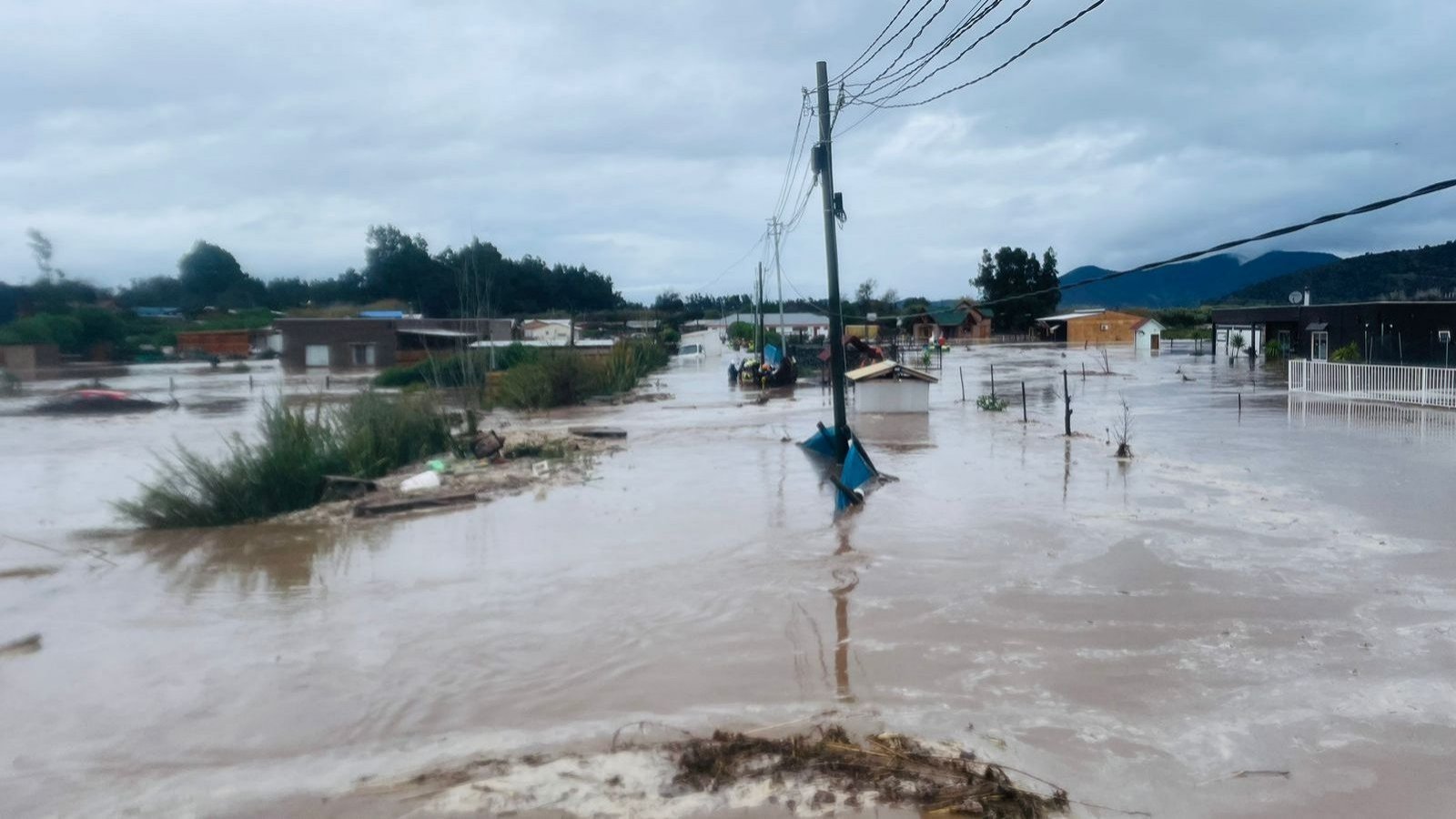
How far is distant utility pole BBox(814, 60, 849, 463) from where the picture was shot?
1848 cm

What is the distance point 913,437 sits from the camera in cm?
2472

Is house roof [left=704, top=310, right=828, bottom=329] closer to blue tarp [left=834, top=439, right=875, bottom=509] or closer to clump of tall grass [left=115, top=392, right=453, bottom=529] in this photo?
clump of tall grass [left=115, top=392, right=453, bottom=529]

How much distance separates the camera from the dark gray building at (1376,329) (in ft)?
138

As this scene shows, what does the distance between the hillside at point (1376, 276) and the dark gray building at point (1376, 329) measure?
2677 centimetres

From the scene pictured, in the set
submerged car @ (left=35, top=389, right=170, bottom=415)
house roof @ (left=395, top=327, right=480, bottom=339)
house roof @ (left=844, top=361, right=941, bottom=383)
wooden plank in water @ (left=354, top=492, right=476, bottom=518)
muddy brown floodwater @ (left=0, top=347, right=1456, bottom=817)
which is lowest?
muddy brown floodwater @ (left=0, top=347, right=1456, bottom=817)

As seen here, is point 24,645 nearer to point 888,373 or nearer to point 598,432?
point 598,432

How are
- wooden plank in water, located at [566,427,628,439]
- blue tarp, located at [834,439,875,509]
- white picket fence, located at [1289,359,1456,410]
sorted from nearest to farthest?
blue tarp, located at [834,439,875,509] → wooden plank in water, located at [566,427,628,439] → white picket fence, located at [1289,359,1456,410]

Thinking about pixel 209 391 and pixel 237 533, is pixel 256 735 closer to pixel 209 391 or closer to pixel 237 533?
pixel 237 533

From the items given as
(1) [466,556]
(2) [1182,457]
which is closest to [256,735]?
(1) [466,556]

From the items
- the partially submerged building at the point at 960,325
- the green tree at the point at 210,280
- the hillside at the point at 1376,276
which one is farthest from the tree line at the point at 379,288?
the hillside at the point at 1376,276

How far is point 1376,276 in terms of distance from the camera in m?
95.3

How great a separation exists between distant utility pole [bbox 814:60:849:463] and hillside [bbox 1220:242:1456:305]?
67910 millimetres

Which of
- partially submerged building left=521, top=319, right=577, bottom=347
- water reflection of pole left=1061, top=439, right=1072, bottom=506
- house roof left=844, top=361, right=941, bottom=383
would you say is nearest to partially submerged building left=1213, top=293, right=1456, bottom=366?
house roof left=844, top=361, right=941, bottom=383

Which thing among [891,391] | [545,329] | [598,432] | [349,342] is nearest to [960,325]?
[545,329]
